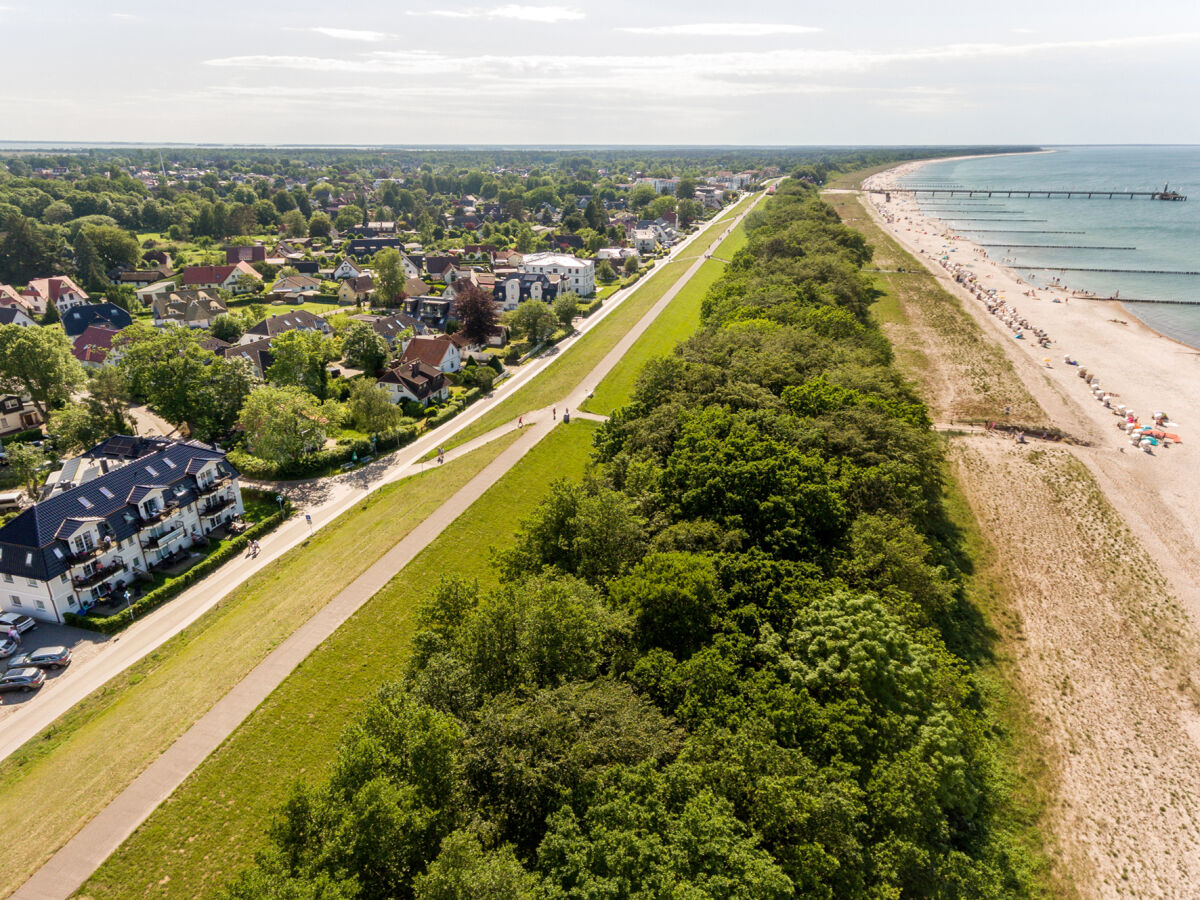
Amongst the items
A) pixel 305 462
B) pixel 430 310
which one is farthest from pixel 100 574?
pixel 430 310

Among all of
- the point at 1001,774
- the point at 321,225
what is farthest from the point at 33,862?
the point at 321,225

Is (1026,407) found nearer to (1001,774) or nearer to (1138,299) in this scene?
(1001,774)

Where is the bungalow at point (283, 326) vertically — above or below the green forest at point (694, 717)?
above

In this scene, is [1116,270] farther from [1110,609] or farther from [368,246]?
[368,246]

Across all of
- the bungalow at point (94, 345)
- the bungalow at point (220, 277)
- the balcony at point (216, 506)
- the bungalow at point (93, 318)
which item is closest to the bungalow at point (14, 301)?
the bungalow at point (93, 318)

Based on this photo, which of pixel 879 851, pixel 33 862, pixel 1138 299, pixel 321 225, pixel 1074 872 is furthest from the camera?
pixel 321 225

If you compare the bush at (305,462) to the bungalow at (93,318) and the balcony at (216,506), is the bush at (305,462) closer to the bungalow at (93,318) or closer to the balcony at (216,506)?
the balcony at (216,506)
